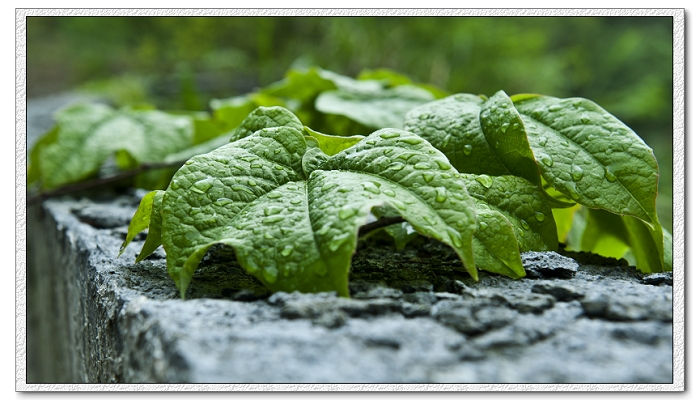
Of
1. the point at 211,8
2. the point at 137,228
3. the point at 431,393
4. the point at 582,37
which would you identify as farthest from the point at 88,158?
the point at 582,37

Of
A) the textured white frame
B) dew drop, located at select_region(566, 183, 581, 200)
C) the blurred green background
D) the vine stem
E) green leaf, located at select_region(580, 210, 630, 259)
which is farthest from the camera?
the blurred green background

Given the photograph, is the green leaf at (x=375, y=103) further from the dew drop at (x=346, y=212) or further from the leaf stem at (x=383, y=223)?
the dew drop at (x=346, y=212)

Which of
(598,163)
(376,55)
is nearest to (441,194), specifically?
(598,163)

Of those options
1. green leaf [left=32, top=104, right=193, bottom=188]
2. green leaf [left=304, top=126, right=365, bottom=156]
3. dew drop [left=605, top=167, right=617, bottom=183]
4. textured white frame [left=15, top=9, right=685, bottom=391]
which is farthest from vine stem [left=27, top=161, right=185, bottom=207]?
dew drop [left=605, top=167, right=617, bottom=183]

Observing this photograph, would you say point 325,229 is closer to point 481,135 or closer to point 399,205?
point 399,205

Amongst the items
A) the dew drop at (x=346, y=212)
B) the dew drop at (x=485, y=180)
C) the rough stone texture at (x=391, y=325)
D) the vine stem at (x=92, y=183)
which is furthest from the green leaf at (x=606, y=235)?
the vine stem at (x=92, y=183)

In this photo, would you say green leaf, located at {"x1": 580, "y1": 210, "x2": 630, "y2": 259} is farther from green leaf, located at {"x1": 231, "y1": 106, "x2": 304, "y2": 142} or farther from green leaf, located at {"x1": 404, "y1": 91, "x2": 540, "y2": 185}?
green leaf, located at {"x1": 231, "y1": 106, "x2": 304, "y2": 142}
